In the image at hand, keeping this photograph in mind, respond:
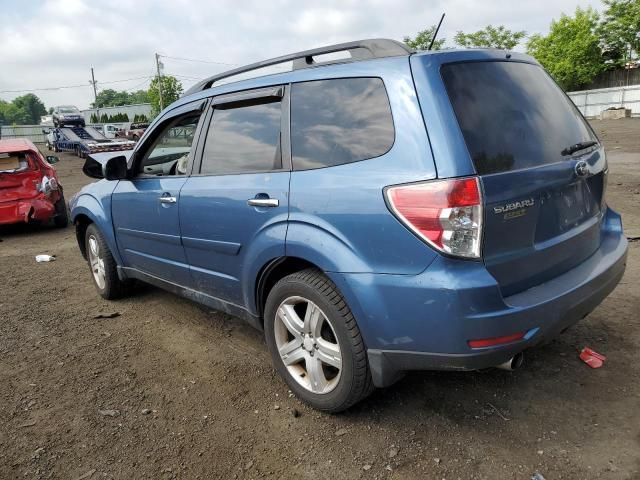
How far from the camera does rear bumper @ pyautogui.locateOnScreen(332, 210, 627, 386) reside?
220 centimetres

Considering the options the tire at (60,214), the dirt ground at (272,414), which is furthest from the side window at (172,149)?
the tire at (60,214)

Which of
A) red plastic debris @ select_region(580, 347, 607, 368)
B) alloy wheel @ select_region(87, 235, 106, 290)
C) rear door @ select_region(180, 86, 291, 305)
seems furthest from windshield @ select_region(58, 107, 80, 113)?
red plastic debris @ select_region(580, 347, 607, 368)

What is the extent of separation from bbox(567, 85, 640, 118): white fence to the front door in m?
37.2

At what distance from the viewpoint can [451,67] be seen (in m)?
2.42

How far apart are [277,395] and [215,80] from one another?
2224mm

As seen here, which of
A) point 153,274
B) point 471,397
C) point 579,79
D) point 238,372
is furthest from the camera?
point 579,79

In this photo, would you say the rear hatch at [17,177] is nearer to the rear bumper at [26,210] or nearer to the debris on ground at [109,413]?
the rear bumper at [26,210]

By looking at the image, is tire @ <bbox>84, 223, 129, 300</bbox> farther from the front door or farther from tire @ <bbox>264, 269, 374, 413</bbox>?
tire @ <bbox>264, 269, 374, 413</bbox>

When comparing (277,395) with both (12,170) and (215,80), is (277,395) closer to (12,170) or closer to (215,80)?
(215,80)

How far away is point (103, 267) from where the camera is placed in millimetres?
4891

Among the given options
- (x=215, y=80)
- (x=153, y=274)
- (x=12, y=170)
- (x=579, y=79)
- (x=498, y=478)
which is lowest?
(x=498, y=478)

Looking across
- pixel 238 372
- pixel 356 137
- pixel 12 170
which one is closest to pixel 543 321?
pixel 356 137

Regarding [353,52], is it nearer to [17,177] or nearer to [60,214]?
[17,177]

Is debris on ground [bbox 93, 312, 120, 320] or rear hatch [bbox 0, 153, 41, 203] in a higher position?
rear hatch [bbox 0, 153, 41, 203]
